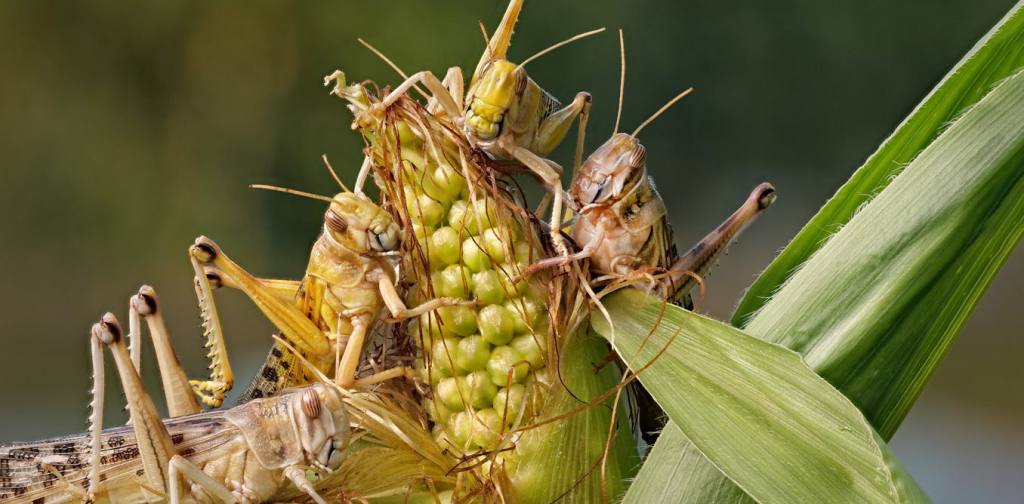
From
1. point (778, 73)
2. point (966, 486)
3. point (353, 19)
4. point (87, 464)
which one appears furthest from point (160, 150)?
point (966, 486)

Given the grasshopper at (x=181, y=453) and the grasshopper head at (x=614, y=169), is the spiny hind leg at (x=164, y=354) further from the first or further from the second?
the grasshopper head at (x=614, y=169)

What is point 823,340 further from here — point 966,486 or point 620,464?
point 966,486

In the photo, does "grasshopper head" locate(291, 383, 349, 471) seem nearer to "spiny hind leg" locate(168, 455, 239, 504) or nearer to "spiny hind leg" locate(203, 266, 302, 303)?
"spiny hind leg" locate(168, 455, 239, 504)

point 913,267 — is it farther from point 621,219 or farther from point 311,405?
point 311,405

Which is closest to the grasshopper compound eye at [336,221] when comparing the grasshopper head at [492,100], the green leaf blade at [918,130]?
the grasshopper head at [492,100]

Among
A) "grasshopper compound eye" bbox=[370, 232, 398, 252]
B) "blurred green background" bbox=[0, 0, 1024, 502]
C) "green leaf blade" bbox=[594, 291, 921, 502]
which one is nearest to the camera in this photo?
"green leaf blade" bbox=[594, 291, 921, 502]

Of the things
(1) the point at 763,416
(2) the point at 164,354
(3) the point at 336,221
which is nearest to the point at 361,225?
(3) the point at 336,221

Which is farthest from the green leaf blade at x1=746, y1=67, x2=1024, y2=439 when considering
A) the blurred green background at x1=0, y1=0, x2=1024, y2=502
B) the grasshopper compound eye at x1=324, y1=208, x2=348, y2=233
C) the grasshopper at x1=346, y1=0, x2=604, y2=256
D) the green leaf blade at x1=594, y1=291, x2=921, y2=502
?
the blurred green background at x1=0, y1=0, x2=1024, y2=502
